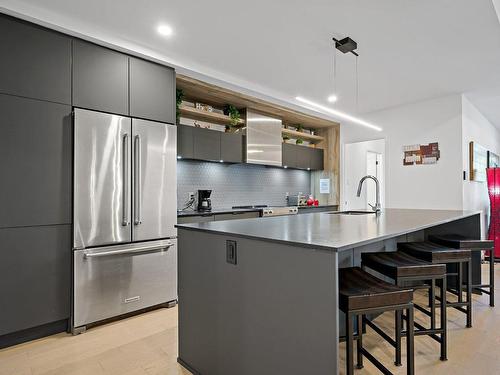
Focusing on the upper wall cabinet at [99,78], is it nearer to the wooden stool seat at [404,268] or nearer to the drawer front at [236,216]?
the drawer front at [236,216]

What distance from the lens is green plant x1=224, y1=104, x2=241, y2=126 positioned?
4727mm

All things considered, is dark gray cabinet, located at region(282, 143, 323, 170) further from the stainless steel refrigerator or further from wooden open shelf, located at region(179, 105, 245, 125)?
the stainless steel refrigerator

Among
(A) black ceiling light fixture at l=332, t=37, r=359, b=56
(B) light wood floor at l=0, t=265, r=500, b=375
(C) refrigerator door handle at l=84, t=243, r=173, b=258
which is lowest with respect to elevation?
(B) light wood floor at l=0, t=265, r=500, b=375

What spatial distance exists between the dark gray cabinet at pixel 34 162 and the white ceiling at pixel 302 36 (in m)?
0.75

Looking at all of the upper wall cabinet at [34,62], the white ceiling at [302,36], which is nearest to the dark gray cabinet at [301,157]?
the white ceiling at [302,36]

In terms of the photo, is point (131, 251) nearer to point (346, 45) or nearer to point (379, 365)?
point (379, 365)

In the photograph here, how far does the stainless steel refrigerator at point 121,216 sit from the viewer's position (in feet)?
8.71

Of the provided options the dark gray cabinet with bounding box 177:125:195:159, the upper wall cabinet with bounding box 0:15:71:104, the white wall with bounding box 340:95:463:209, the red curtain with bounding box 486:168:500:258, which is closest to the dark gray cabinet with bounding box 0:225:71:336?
the upper wall cabinet with bounding box 0:15:71:104

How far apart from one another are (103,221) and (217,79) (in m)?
2.23

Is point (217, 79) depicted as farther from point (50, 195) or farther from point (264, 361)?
point (264, 361)

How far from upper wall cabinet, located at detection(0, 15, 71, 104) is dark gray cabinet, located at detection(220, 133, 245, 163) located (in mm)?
2182

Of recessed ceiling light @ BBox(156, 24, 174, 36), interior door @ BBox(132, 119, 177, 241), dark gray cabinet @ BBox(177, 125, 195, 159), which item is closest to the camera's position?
recessed ceiling light @ BBox(156, 24, 174, 36)

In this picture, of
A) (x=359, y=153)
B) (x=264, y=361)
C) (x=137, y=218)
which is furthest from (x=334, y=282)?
(x=359, y=153)

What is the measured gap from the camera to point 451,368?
197 centimetres
